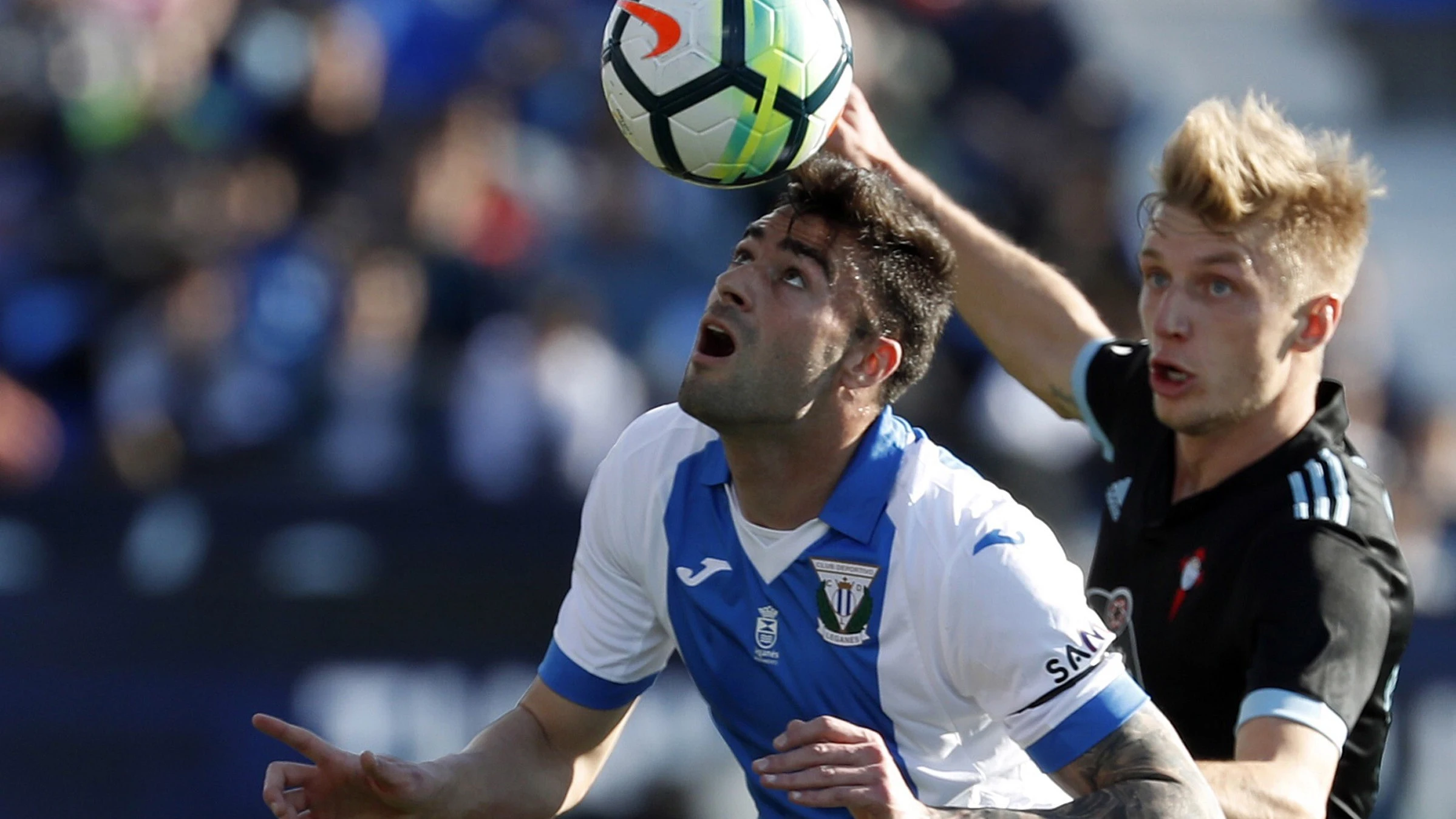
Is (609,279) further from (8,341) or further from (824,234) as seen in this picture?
(824,234)

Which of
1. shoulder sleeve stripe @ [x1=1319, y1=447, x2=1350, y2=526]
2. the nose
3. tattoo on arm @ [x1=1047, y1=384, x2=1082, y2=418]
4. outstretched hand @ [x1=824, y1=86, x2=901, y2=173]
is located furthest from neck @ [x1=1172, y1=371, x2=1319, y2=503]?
outstretched hand @ [x1=824, y1=86, x2=901, y2=173]

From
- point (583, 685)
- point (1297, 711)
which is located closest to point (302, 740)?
point (583, 685)

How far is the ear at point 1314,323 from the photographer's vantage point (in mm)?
4539

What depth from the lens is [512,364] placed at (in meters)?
8.13

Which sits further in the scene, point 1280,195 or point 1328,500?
point 1280,195

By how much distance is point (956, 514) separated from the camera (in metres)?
3.95

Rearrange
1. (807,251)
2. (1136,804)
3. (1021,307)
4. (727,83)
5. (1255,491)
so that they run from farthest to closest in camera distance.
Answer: (1021,307)
(1255,491)
(727,83)
(807,251)
(1136,804)

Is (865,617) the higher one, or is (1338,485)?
(1338,485)

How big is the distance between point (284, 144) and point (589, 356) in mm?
2299

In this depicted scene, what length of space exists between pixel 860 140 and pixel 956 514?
133 centimetres

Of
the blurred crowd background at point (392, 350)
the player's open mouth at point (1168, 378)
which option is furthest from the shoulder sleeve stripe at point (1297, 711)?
the blurred crowd background at point (392, 350)

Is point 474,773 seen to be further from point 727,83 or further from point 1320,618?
point 1320,618

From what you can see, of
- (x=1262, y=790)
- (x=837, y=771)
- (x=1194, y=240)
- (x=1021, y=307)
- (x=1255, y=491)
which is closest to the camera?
(x=837, y=771)

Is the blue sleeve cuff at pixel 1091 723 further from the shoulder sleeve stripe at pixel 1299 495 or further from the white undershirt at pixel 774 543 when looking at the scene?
the shoulder sleeve stripe at pixel 1299 495
